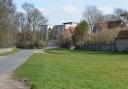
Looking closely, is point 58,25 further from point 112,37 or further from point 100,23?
point 112,37

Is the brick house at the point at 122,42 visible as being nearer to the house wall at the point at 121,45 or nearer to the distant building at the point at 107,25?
the house wall at the point at 121,45

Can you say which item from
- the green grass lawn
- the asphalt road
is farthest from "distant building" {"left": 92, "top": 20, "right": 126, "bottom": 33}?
the green grass lawn

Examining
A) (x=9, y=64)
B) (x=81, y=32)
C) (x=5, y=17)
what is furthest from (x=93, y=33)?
(x=9, y=64)

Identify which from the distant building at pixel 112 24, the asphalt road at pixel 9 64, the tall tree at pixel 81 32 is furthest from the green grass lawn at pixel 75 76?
the distant building at pixel 112 24

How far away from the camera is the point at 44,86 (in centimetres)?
1517

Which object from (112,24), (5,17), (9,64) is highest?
(5,17)

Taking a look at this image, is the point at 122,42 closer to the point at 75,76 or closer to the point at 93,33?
the point at 93,33

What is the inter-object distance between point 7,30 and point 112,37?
27.9m

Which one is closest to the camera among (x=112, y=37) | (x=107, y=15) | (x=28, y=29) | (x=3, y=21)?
(x=3, y=21)

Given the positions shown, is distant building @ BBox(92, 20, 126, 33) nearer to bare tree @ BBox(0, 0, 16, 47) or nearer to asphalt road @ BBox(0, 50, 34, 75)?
bare tree @ BBox(0, 0, 16, 47)

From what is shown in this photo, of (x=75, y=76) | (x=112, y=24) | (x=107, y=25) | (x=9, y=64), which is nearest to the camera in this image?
(x=75, y=76)

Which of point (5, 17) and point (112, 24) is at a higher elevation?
point (5, 17)

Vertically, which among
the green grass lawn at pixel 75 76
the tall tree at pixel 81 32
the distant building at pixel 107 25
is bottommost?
the green grass lawn at pixel 75 76

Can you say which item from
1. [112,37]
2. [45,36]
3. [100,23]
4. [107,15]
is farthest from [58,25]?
[112,37]
